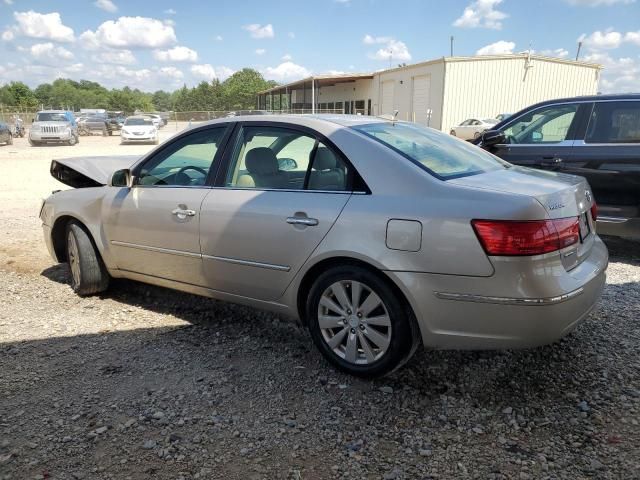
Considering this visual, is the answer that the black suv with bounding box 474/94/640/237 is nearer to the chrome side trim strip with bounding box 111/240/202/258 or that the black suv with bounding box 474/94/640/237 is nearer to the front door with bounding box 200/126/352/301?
the front door with bounding box 200/126/352/301

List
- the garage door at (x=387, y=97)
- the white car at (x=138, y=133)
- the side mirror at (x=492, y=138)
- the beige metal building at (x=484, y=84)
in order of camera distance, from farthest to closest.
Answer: the garage door at (x=387, y=97) < the beige metal building at (x=484, y=84) < the white car at (x=138, y=133) < the side mirror at (x=492, y=138)

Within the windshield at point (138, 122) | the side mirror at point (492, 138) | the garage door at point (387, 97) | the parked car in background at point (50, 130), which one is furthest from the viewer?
the garage door at point (387, 97)

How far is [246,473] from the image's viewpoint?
2391 millimetres

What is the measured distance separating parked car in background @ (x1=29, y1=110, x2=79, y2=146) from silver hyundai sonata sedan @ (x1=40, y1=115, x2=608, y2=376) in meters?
25.6

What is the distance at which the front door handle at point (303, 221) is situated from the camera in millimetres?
3088

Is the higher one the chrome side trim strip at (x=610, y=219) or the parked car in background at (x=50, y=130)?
the parked car in background at (x=50, y=130)

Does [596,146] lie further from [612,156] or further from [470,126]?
[470,126]

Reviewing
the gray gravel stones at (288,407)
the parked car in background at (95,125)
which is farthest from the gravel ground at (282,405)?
the parked car in background at (95,125)

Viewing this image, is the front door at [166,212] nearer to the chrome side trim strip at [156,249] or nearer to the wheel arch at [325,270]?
the chrome side trim strip at [156,249]

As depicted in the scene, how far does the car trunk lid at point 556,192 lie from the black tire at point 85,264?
316cm

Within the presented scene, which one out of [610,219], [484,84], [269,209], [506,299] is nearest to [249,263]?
[269,209]

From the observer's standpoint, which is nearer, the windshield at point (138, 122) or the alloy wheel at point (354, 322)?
the alloy wheel at point (354, 322)

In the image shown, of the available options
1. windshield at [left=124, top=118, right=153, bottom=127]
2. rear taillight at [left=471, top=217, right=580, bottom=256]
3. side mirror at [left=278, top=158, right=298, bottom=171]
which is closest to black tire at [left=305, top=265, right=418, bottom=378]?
rear taillight at [left=471, top=217, right=580, bottom=256]

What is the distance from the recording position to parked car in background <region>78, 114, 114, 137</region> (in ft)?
122
